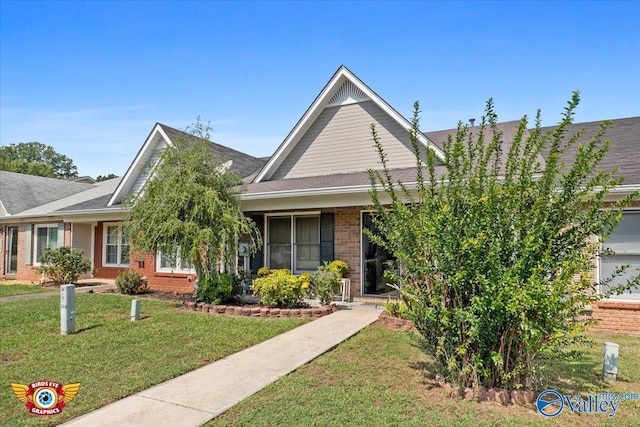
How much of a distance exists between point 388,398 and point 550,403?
5.58 feet

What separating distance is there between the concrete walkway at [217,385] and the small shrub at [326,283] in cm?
198

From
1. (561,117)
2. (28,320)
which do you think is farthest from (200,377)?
(28,320)

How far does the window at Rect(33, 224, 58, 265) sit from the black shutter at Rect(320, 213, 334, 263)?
1275 cm

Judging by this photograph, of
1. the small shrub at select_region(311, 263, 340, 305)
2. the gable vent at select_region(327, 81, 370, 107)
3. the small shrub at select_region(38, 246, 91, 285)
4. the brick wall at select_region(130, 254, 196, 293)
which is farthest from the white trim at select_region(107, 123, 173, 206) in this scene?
the small shrub at select_region(311, 263, 340, 305)

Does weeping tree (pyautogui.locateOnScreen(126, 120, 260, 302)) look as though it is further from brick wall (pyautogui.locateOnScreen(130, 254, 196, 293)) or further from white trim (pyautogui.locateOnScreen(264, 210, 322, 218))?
brick wall (pyautogui.locateOnScreen(130, 254, 196, 293))

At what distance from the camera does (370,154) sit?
11.9 m

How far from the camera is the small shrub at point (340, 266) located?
10.3 m

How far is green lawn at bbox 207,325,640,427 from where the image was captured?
3781 millimetres

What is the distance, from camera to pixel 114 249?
16.2 metres

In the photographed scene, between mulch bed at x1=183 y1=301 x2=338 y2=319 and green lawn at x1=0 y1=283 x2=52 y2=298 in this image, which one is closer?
mulch bed at x1=183 y1=301 x2=338 y2=319

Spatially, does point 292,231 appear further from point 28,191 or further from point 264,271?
point 28,191

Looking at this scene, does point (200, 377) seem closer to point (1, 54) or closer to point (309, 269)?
point (309, 269)

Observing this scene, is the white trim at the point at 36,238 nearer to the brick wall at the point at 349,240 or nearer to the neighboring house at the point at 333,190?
the neighboring house at the point at 333,190

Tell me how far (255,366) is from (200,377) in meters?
0.75
